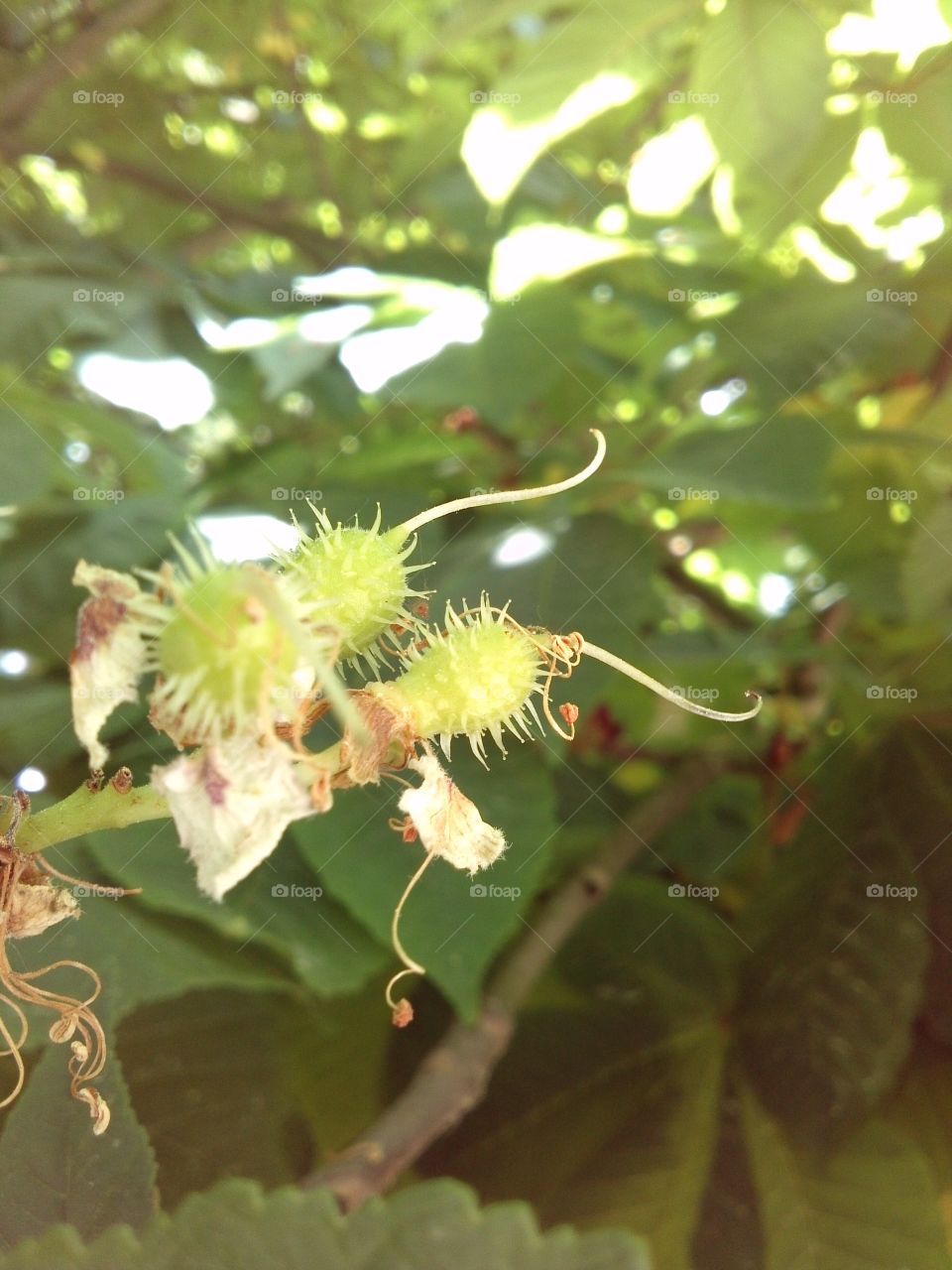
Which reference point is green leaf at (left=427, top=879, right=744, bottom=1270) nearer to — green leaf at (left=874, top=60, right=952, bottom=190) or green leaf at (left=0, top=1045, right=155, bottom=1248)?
green leaf at (left=0, top=1045, right=155, bottom=1248)

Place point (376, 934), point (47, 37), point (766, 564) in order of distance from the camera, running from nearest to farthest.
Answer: point (376, 934)
point (766, 564)
point (47, 37)

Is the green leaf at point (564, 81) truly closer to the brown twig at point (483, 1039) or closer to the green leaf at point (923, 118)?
the green leaf at point (923, 118)

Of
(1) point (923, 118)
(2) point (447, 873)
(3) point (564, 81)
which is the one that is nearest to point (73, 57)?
(3) point (564, 81)

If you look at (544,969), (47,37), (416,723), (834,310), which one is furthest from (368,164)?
(416,723)

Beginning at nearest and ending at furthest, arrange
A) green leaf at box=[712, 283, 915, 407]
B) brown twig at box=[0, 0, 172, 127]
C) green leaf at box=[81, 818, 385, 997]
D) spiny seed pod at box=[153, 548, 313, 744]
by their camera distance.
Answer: spiny seed pod at box=[153, 548, 313, 744] → green leaf at box=[81, 818, 385, 997] → green leaf at box=[712, 283, 915, 407] → brown twig at box=[0, 0, 172, 127]

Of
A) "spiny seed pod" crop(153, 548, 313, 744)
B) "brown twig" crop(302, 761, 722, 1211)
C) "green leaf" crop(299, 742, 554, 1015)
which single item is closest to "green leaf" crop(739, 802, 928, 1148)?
"brown twig" crop(302, 761, 722, 1211)

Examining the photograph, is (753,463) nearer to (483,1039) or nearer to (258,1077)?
(483,1039)

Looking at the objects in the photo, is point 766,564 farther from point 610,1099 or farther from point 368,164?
point 368,164
